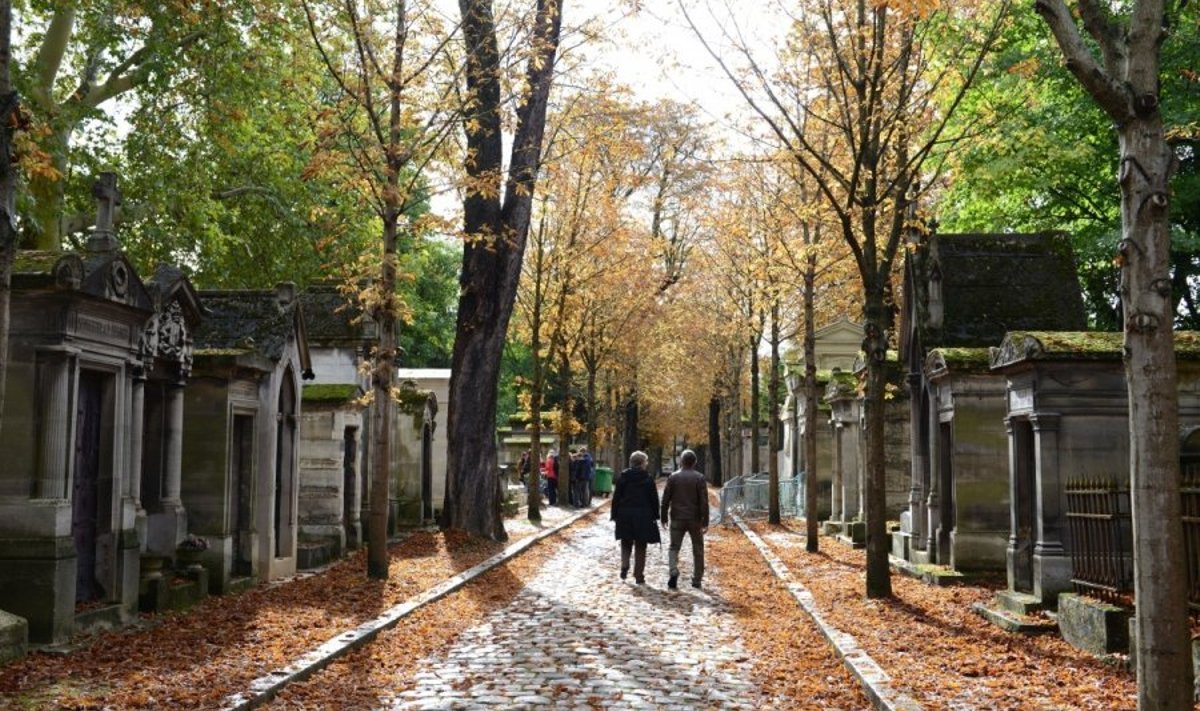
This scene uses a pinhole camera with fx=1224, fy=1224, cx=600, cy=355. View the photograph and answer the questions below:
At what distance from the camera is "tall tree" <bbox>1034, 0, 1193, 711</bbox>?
574 cm

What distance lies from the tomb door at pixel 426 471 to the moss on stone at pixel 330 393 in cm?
572

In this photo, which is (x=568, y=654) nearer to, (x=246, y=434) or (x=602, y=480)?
(x=246, y=434)

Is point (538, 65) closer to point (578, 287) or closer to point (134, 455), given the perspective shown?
point (134, 455)

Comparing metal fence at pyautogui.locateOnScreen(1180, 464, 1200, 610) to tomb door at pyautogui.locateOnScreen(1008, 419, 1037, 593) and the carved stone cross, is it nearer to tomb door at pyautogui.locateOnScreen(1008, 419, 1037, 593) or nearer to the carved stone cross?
tomb door at pyautogui.locateOnScreen(1008, 419, 1037, 593)

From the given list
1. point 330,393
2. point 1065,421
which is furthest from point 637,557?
point 1065,421

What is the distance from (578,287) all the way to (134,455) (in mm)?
20447

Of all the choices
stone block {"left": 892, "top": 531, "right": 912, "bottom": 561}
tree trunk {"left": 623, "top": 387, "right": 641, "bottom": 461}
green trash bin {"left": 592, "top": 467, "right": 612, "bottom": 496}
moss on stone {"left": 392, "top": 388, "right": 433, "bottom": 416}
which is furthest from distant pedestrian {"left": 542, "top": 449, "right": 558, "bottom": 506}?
stone block {"left": 892, "top": 531, "right": 912, "bottom": 561}

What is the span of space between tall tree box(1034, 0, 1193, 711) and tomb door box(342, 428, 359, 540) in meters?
15.5

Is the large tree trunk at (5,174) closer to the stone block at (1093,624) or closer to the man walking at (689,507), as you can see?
the stone block at (1093,624)

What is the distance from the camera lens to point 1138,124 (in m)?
6.02

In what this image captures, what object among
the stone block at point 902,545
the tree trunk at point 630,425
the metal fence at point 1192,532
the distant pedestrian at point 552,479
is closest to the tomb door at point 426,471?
the stone block at point 902,545

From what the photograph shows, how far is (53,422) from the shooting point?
997 cm

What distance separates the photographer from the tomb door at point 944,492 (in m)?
16.1

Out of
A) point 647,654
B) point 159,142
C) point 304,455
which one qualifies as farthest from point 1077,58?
point 159,142
